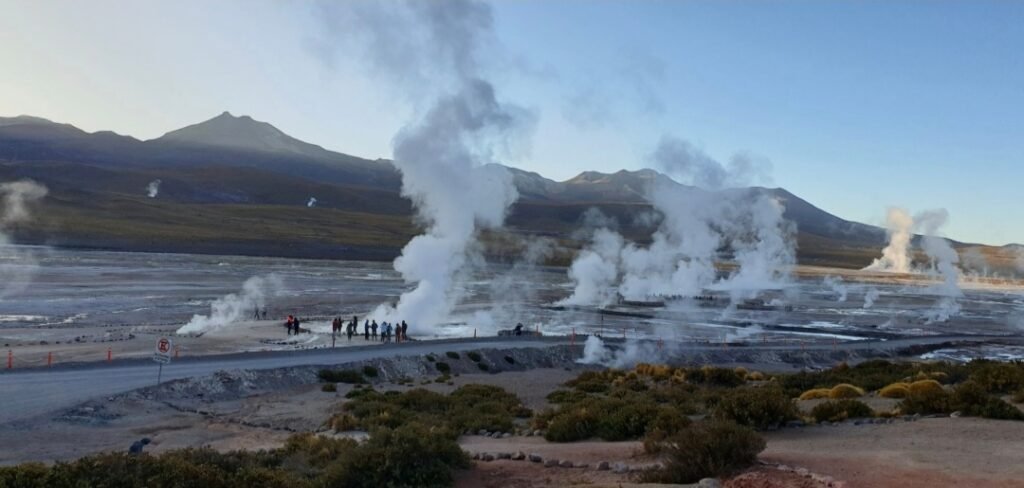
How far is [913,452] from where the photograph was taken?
1309 centimetres

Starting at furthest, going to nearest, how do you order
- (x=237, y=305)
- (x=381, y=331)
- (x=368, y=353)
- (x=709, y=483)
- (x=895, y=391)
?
1. (x=237, y=305)
2. (x=381, y=331)
3. (x=368, y=353)
4. (x=895, y=391)
5. (x=709, y=483)

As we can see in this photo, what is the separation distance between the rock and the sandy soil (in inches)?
72.9

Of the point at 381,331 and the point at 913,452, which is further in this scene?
the point at 381,331

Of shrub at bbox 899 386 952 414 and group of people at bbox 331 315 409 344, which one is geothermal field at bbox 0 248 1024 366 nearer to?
group of people at bbox 331 315 409 344

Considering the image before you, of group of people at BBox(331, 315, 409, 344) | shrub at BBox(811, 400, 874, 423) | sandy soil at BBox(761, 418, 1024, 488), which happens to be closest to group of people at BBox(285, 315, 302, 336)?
group of people at BBox(331, 315, 409, 344)

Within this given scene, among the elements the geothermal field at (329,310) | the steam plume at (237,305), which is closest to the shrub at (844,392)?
the geothermal field at (329,310)

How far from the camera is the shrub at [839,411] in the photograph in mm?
17281

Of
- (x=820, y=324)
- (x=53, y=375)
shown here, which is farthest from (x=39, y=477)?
(x=820, y=324)

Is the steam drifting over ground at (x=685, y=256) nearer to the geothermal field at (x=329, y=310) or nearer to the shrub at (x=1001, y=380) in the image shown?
the geothermal field at (x=329, y=310)

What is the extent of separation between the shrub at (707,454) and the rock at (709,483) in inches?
20.2

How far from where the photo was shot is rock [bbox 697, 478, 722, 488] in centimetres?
1033

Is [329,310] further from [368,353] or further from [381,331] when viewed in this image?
[368,353]

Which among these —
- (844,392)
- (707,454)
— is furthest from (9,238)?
(707,454)

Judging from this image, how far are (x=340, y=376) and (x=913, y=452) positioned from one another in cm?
2321
